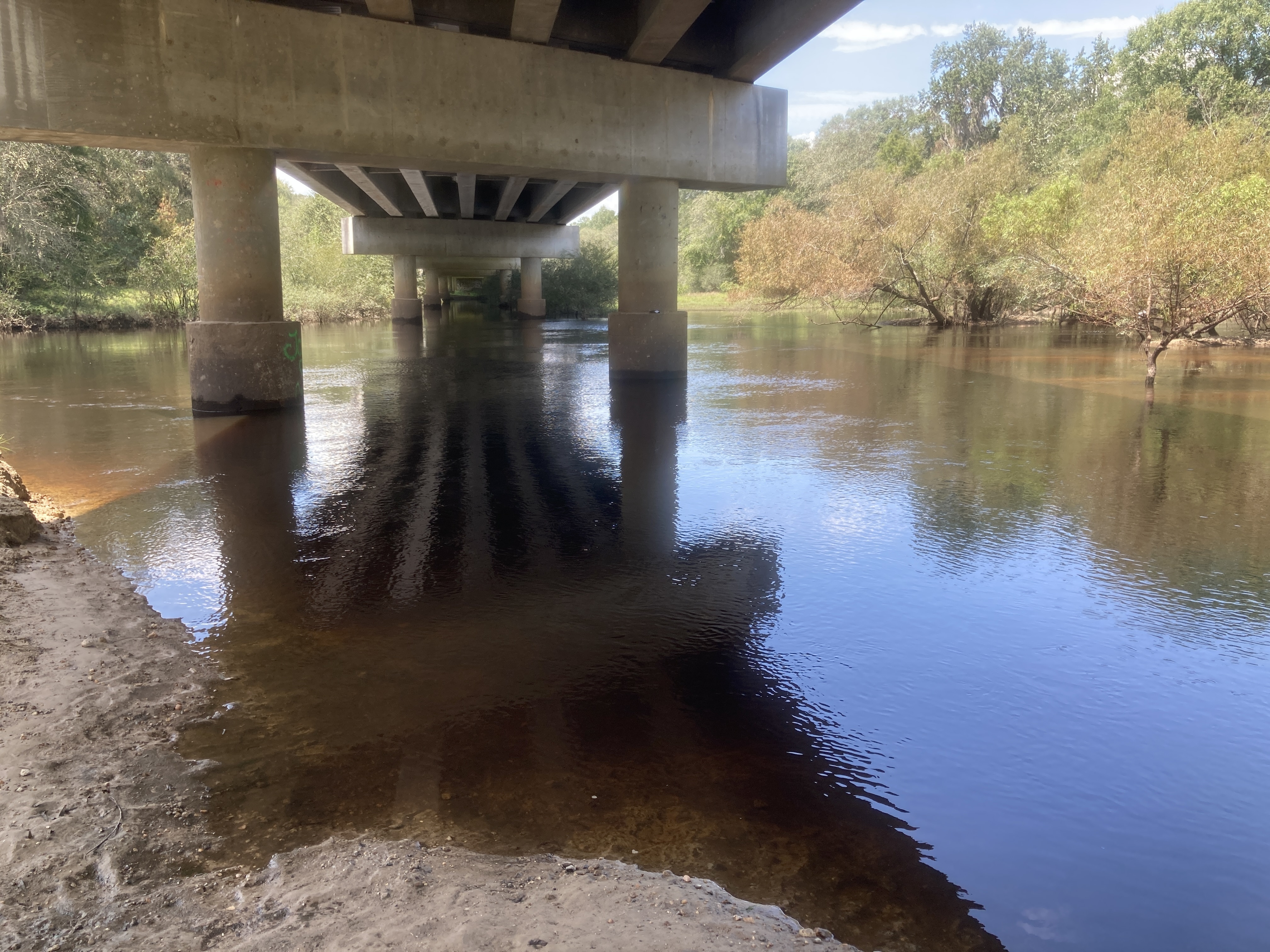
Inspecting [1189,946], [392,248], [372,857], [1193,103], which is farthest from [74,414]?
[1193,103]

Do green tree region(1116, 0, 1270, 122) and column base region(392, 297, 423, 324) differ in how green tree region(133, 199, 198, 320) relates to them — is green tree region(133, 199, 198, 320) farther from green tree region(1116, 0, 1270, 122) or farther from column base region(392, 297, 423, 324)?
green tree region(1116, 0, 1270, 122)

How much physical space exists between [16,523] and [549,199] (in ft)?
94.2

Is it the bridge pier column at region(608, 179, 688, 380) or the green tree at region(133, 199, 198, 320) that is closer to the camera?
the bridge pier column at region(608, 179, 688, 380)

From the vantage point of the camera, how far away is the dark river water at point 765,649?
10.9ft

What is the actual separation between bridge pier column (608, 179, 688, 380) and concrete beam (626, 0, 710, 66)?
2413mm

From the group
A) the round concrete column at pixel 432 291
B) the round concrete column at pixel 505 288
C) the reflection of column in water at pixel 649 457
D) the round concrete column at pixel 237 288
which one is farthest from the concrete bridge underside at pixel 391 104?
the round concrete column at pixel 432 291

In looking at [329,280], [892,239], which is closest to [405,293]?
[329,280]

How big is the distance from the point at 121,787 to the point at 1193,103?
2237 inches

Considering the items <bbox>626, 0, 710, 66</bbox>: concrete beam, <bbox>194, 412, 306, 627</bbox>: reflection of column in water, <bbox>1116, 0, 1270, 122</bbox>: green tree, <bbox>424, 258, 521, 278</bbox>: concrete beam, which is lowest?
<bbox>194, 412, 306, 627</bbox>: reflection of column in water

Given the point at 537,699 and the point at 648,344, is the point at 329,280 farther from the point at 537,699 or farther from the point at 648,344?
the point at 537,699

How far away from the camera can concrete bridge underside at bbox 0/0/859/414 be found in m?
11.8

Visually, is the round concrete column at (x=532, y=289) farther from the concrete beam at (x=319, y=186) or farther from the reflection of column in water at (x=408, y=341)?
the concrete beam at (x=319, y=186)

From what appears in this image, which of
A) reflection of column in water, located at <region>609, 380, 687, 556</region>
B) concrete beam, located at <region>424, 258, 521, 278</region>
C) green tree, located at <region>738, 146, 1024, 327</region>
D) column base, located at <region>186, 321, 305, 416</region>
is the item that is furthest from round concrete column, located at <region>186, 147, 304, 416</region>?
concrete beam, located at <region>424, 258, 521, 278</region>

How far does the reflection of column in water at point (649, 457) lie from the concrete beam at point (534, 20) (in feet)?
19.6
